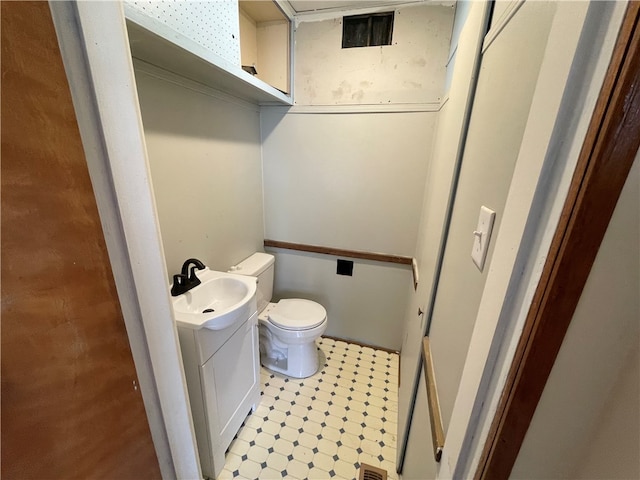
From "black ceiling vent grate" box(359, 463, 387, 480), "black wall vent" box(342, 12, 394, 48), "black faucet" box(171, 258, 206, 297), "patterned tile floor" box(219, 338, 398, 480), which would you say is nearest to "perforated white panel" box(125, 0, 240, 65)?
"black wall vent" box(342, 12, 394, 48)

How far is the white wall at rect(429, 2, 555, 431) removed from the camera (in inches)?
17.7

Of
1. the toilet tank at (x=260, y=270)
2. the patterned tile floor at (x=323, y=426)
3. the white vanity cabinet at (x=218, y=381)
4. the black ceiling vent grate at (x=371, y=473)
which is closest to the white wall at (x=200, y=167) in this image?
the toilet tank at (x=260, y=270)

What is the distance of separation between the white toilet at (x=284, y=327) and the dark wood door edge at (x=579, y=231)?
1384 mm

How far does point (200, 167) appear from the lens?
144 cm

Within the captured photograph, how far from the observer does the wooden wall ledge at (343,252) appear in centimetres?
193

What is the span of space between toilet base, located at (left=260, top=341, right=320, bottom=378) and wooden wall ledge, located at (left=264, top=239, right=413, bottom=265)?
0.69m

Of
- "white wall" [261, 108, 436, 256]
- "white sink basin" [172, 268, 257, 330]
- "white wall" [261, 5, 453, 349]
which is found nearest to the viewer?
"white sink basin" [172, 268, 257, 330]

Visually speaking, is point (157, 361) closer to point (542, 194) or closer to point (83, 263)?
point (83, 263)

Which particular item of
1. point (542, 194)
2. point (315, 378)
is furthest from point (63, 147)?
point (315, 378)

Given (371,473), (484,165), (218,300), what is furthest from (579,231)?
(371,473)

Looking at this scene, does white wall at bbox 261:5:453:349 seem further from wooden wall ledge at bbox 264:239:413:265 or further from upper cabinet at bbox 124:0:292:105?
upper cabinet at bbox 124:0:292:105

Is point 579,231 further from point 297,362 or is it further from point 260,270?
point 297,362

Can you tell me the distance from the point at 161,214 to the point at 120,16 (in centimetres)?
85

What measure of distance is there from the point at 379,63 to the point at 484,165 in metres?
1.39
